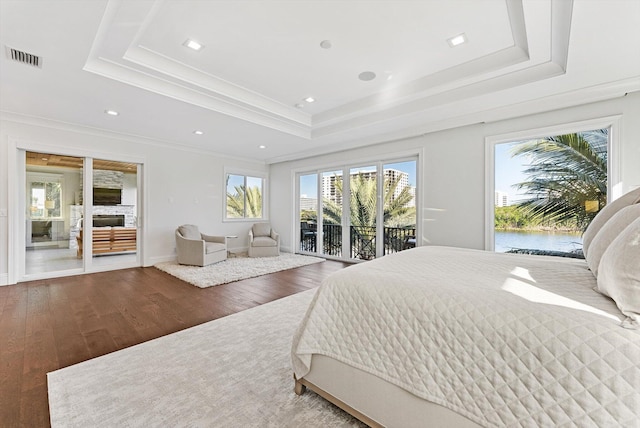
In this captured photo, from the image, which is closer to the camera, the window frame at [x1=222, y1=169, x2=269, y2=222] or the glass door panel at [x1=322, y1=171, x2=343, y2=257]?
the glass door panel at [x1=322, y1=171, x2=343, y2=257]

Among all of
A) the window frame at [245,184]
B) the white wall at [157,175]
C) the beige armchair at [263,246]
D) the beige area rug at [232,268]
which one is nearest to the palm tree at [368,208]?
the beige area rug at [232,268]

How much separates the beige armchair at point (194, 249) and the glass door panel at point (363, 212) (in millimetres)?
2832

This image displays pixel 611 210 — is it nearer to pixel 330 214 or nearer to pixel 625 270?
pixel 625 270

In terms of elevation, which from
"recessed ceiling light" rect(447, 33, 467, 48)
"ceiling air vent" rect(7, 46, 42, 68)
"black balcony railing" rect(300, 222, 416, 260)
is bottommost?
"black balcony railing" rect(300, 222, 416, 260)

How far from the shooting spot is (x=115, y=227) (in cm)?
584

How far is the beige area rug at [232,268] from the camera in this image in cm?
427

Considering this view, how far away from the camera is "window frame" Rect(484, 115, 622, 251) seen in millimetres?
3109

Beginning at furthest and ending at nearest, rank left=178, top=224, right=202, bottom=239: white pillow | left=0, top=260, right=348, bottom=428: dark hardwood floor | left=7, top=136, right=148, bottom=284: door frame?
left=178, top=224, right=202, bottom=239: white pillow < left=7, top=136, right=148, bottom=284: door frame < left=0, top=260, right=348, bottom=428: dark hardwood floor

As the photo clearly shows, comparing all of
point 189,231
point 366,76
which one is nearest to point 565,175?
point 366,76

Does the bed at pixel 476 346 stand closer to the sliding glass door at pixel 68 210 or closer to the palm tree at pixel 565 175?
the palm tree at pixel 565 175

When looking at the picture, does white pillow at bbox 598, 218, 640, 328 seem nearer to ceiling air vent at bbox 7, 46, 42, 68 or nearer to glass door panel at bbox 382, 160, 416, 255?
glass door panel at bbox 382, 160, 416, 255

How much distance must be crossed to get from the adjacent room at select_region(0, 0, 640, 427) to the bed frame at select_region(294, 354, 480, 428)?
1 cm

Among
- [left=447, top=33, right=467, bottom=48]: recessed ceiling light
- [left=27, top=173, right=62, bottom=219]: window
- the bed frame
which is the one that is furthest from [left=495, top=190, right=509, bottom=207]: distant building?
[left=27, top=173, right=62, bottom=219]: window

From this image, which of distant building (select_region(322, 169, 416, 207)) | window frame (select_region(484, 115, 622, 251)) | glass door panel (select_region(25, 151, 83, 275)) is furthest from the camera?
distant building (select_region(322, 169, 416, 207))
